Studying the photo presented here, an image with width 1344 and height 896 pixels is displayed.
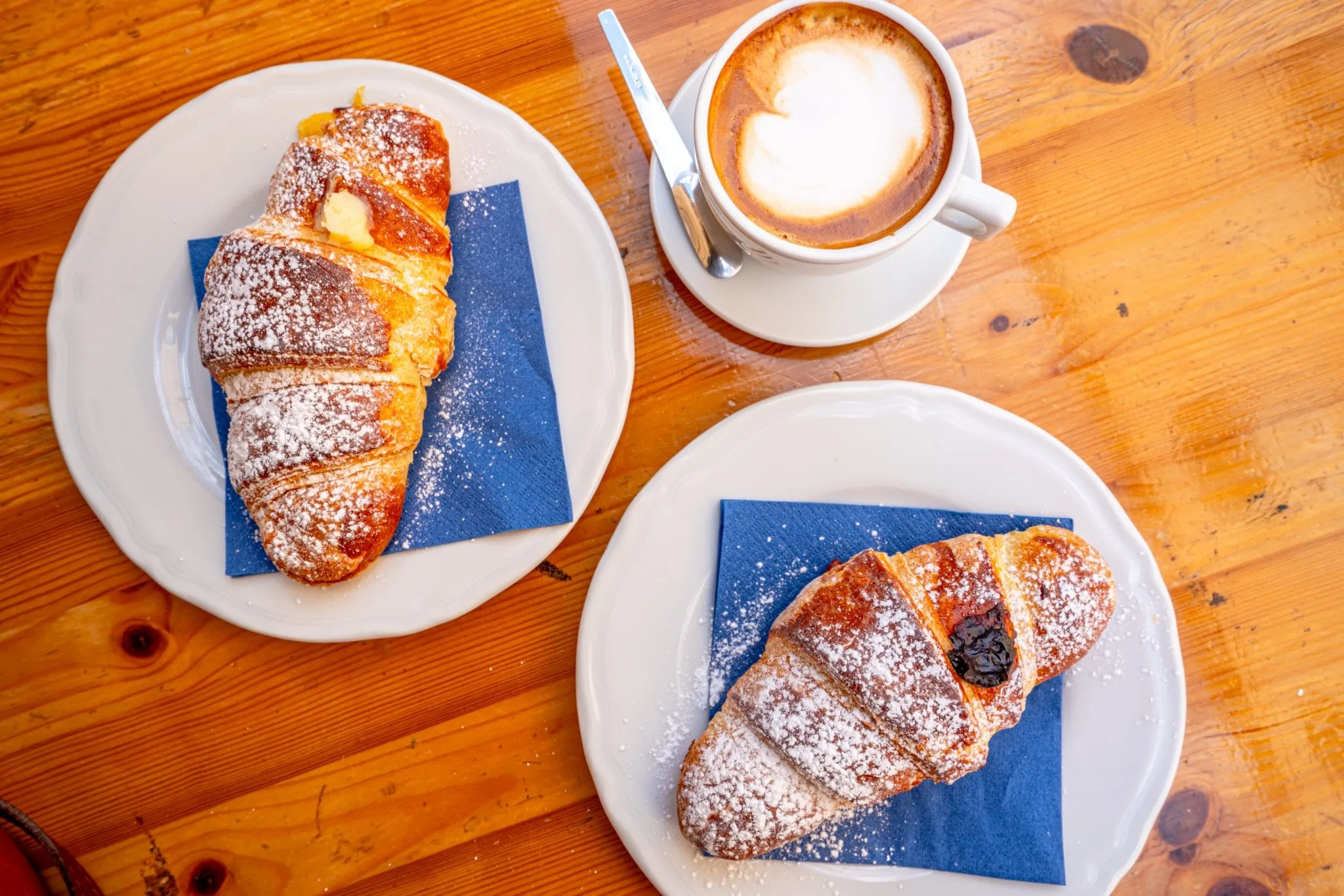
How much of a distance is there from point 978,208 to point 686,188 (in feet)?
1.43

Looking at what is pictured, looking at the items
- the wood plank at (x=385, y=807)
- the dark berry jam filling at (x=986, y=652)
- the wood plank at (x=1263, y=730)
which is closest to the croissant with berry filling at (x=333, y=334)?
the wood plank at (x=385, y=807)

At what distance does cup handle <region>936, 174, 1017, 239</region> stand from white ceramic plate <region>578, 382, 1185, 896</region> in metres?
0.28

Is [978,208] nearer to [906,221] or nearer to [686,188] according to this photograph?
[906,221]

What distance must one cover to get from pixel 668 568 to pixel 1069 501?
64cm

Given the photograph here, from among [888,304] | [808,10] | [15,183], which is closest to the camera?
[808,10]

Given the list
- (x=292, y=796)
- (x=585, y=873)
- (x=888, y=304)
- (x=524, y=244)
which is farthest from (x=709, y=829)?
(x=524, y=244)

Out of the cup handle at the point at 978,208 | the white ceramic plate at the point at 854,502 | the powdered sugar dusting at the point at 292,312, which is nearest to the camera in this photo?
the cup handle at the point at 978,208

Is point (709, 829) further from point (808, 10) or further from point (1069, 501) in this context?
point (808, 10)

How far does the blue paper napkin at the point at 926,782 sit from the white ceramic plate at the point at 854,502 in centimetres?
2

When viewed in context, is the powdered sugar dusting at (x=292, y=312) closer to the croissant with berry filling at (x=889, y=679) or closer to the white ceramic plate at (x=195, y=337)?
the white ceramic plate at (x=195, y=337)

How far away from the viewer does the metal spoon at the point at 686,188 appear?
1295 millimetres

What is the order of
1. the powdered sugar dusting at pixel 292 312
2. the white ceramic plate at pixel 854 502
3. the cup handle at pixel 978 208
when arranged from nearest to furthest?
1. the cup handle at pixel 978 208
2. the powdered sugar dusting at pixel 292 312
3. the white ceramic plate at pixel 854 502

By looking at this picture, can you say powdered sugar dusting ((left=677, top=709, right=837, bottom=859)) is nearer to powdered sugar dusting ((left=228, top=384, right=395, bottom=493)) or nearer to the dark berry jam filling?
the dark berry jam filling

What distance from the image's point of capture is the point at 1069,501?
133cm
